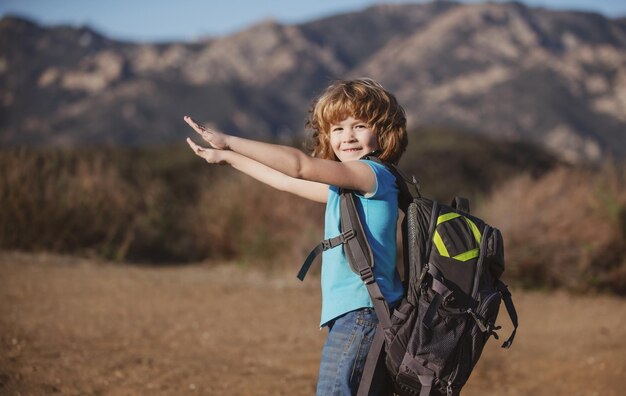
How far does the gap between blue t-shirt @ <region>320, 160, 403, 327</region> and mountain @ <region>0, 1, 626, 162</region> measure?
47.9 m

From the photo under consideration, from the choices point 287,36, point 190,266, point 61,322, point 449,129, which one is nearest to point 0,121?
point 287,36

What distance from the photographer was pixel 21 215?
10984 mm

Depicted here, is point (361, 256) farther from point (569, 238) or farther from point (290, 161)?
point (569, 238)

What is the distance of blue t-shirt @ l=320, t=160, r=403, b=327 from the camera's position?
2.95m

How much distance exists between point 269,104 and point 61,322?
262 ft

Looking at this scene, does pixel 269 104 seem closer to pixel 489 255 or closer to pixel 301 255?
pixel 301 255

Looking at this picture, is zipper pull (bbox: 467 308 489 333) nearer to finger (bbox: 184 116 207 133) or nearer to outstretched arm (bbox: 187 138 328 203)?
outstretched arm (bbox: 187 138 328 203)

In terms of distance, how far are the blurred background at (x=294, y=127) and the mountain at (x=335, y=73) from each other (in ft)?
0.94

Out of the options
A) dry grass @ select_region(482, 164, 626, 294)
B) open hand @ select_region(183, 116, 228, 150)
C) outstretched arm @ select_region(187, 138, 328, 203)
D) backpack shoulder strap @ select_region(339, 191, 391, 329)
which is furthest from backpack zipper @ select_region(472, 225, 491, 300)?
dry grass @ select_region(482, 164, 626, 294)

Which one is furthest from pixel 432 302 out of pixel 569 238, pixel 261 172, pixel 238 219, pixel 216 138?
pixel 238 219

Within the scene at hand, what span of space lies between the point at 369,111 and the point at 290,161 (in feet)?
1.67

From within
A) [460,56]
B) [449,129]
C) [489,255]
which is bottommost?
[489,255]

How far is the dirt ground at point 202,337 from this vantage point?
500 cm

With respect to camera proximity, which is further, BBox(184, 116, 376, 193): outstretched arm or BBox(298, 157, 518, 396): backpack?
BBox(298, 157, 518, 396): backpack
